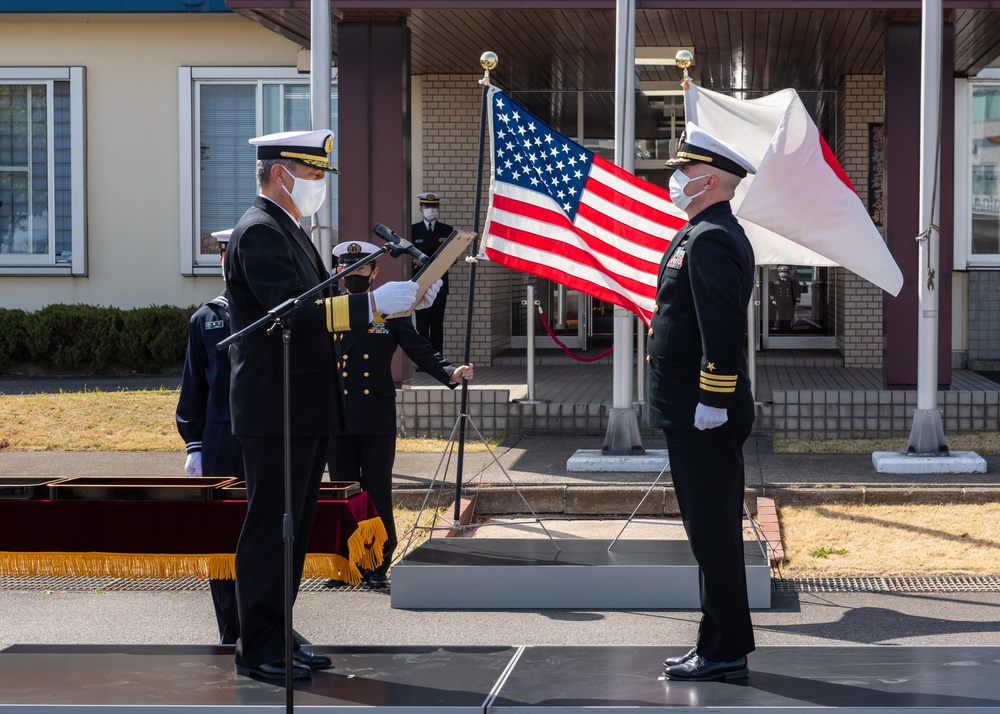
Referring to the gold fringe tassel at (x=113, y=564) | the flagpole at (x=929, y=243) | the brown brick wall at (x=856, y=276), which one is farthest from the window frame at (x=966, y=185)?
the gold fringe tassel at (x=113, y=564)

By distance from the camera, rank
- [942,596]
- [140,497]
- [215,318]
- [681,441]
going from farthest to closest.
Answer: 1. [942,596]
2. [215,318]
3. [140,497]
4. [681,441]

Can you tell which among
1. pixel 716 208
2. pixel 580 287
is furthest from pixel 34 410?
pixel 716 208

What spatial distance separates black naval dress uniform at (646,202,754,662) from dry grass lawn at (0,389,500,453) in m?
5.75

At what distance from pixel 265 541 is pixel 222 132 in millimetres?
12933

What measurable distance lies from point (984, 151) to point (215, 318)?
39.5ft

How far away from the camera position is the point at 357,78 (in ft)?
37.9

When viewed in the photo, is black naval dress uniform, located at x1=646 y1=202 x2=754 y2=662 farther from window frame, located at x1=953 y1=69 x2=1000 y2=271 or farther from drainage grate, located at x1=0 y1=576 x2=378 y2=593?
window frame, located at x1=953 y1=69 x2=1000 y2=271

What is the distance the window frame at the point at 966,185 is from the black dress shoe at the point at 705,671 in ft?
37.3

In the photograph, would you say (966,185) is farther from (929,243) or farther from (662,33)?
(929,243)

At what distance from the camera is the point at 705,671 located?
4707 millimetres

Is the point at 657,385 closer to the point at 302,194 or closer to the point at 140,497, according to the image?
the point at 302,194

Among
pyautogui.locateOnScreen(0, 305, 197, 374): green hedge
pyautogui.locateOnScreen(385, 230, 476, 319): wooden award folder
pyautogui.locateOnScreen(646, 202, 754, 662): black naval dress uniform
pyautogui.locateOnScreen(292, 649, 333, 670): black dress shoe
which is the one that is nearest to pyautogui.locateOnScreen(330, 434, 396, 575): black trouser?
pyautogui.locateOnScreen(292, 649, 333, 670): black dress shoe

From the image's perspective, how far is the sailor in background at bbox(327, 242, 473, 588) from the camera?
701 centimetres

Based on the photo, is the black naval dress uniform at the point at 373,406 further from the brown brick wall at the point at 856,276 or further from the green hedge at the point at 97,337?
the green hedge at the point at 97,337
